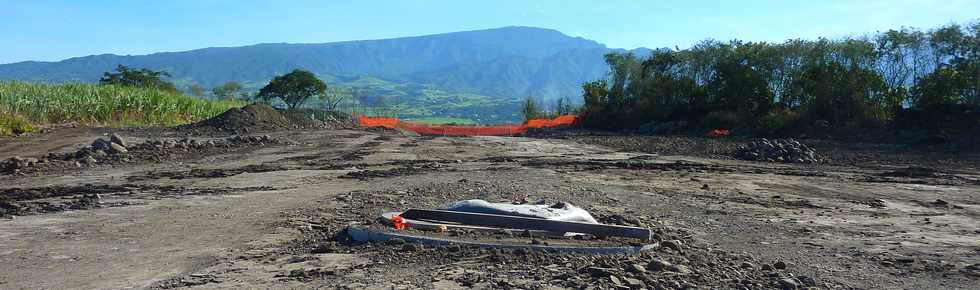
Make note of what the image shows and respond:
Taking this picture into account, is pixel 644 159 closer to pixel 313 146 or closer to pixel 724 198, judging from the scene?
pixel 724 198

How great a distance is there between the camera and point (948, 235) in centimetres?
787

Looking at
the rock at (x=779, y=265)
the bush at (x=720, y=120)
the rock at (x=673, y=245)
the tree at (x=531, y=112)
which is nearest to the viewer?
the rock at (x=779, y=265)

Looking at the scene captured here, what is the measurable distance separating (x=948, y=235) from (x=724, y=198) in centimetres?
321

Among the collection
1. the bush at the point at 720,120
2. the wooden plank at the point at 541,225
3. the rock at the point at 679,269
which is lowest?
the rock at the point at 679,269

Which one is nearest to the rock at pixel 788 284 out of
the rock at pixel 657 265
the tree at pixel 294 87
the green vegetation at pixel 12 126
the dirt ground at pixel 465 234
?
the dirt ground at pixel 465 234

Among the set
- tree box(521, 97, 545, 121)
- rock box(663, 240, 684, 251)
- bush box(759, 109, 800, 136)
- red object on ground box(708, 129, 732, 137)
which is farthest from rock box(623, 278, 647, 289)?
tree box(521, 97, 545, 121)

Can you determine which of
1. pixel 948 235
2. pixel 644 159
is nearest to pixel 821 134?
pixel 644 159

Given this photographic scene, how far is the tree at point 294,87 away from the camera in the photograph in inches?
1933

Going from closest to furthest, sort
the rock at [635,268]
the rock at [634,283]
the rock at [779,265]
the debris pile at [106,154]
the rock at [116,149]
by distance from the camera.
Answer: the rock at [634,283], the rock at [635,268], the rock at [779,265], the debris pile at [106,154], the rock at [116,149]

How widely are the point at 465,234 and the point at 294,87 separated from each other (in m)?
44.8

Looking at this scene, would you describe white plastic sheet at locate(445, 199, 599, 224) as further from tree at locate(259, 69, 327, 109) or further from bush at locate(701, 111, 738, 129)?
tree at locate(259, 69, 327, 109)

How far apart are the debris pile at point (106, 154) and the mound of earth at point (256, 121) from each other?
8.91m

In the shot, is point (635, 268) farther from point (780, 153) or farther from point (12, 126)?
point (12, 126)

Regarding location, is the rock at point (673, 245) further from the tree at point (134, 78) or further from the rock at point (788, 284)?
the tree at point (134, 78)
